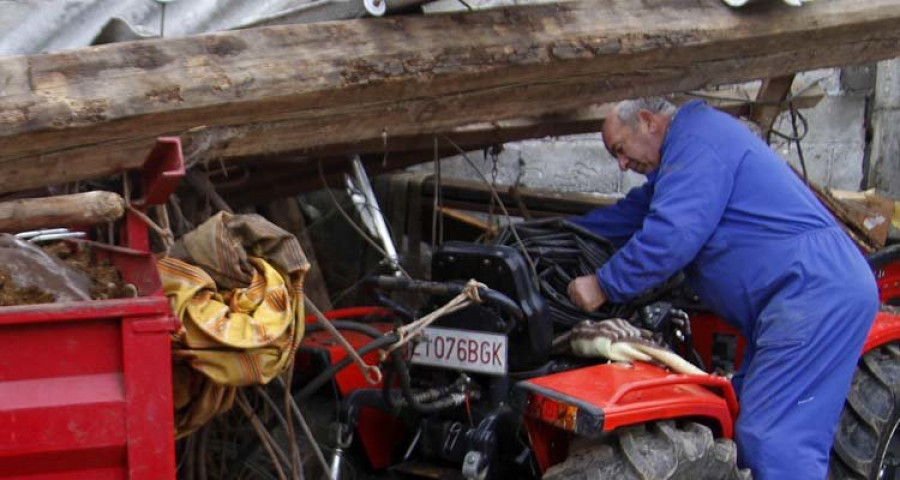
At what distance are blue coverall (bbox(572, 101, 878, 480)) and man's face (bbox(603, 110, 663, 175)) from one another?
0.12m

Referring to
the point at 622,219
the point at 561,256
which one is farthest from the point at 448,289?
the point at 622,219

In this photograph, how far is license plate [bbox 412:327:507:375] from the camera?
4164mm

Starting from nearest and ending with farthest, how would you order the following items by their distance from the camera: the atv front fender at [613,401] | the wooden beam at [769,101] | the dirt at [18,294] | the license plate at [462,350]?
the dirt at [18,294]
the atv front fender at [613,401]
the license plate at [462,350]
the wooden beam at [769,101]

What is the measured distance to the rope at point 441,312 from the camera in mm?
4008

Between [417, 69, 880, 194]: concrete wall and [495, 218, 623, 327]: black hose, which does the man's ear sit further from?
[417, 69, 880, 194]: concrete wall

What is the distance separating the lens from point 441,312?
4059mm

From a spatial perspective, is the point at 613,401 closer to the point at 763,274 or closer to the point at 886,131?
the point at 763,274

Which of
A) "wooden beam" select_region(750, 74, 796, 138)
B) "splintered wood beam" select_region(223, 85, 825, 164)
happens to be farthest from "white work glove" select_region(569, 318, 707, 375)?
"wooden beam" select_region(750, 74, 796, 138)

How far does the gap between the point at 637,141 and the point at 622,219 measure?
45cm

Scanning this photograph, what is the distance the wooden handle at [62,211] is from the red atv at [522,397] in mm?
1141

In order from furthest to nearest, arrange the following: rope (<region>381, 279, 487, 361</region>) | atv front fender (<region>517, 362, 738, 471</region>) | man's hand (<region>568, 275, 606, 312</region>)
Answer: man's hand (<region>568, 275, 606, 312</region>), rope (<region>381, 279, 487, 361</region>), atv front fender (<region>517, 362, 738, 471</region>)

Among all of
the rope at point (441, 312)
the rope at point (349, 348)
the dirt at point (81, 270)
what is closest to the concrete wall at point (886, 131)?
the rope at point (441, 312)

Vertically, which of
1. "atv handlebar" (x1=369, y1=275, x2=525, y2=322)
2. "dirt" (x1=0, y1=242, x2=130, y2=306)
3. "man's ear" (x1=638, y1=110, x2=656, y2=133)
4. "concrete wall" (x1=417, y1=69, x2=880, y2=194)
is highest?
"man's ear" (x1=638, y1=110, x2=656, y2=133)

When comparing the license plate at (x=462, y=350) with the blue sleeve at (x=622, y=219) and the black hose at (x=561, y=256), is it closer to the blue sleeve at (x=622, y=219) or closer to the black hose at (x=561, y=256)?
the black hose at (x=561, y=256)
